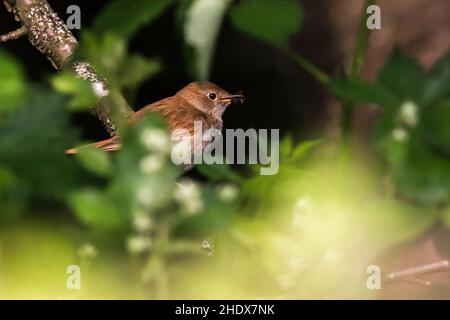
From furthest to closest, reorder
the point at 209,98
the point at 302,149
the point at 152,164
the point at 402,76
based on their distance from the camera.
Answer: the point at 209,98 < the point at 302,149 < the point at 402,76 < the point at 152,164

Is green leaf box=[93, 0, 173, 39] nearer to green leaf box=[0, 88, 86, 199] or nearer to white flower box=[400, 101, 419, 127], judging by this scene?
green leaf box=[0, 88, 86, 199]

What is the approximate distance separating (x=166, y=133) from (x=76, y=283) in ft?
0.56

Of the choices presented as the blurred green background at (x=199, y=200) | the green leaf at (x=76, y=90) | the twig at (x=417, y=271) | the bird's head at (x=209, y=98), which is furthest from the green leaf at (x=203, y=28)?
the bird's head at (x=209, y=98)

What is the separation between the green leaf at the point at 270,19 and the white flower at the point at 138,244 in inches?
7.9

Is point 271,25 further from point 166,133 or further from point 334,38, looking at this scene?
point 334,38

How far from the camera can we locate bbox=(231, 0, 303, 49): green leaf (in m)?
0.82

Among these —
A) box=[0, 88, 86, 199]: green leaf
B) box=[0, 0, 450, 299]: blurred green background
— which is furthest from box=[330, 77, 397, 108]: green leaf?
box=[0, 88, 86, 199]: green leaf

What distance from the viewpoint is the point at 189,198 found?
2.32ft

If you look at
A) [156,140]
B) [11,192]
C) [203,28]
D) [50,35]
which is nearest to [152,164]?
[156,140]

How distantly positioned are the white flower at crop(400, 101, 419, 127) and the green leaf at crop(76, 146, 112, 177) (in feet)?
0.78

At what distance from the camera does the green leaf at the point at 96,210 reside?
712 millimetres

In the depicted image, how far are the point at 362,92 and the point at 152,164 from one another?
194mm

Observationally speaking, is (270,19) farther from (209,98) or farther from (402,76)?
(209,98)

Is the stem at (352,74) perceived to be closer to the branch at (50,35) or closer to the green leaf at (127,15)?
the green leaf at (127,15)
